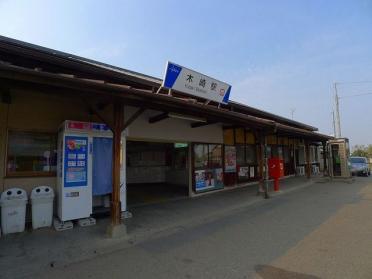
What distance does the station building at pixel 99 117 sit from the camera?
218 inches

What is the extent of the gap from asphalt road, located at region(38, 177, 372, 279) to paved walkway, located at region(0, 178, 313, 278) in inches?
9.2

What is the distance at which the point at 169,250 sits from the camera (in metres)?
5.43

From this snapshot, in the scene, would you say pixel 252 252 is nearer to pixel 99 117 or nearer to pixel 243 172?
pixel 99 117

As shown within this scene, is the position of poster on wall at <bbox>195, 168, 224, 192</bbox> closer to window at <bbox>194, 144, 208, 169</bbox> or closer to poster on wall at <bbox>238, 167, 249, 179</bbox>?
window at <bbox>194, 144, 208, 169</bbox>

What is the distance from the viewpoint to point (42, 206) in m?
6.55

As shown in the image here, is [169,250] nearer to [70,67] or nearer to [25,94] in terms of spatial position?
[70,67]

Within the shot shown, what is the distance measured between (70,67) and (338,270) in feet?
21.4

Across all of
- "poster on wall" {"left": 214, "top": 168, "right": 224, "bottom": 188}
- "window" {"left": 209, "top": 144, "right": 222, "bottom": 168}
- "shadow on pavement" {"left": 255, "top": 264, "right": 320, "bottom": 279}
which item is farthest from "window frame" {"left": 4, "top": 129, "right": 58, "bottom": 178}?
"poster on wall" {"left": 214, "top": 168, "right": 224, "bottom": 188}

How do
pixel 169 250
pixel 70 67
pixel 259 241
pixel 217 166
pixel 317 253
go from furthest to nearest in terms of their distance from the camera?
1. pixel 217 166
2. pixel 70 67
3. pixel 259 241
4. pixel 169 250
5. pixel 317 253

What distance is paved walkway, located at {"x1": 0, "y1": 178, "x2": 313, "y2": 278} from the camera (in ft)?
15.6

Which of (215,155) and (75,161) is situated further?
(215,155)

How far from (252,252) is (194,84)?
539 centimetres

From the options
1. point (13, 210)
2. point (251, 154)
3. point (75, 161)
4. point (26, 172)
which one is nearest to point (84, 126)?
point (75, 161)

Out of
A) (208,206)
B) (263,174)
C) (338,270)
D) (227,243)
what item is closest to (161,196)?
(208,206)
